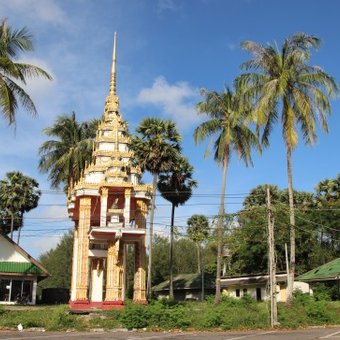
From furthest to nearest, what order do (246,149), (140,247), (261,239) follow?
(261,239) < (246,149) < (140,247)

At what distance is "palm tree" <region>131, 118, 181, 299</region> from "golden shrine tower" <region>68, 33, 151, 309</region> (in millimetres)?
5446

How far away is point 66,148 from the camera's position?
43.3 meters

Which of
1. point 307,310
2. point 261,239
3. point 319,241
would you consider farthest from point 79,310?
point 319,241

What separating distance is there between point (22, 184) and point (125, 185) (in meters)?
28.2

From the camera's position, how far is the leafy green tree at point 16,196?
5462 cm

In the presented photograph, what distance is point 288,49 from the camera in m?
32.4

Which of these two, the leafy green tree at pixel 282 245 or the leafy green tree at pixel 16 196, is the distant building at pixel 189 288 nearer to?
the leafy green tree at pixel 282 245

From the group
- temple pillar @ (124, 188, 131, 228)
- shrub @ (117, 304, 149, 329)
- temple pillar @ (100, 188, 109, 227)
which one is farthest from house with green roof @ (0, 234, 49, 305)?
shrub @ (117, 304, 149, 329)

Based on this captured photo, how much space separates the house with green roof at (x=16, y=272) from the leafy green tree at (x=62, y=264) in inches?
1341

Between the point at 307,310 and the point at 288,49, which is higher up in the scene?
the point at 288,49

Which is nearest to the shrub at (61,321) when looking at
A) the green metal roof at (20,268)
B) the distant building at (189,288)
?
the green metal roof at (20,268)

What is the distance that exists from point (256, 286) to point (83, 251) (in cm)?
2548

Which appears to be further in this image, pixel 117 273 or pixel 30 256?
pixel 30 256

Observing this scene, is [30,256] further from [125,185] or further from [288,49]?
[288,49]
